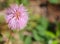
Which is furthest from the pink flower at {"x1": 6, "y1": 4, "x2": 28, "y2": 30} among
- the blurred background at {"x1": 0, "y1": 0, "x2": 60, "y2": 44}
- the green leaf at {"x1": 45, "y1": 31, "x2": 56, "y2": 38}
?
the green leaf at {"x1": 45, "y1": 31, "x2": 56, "y2": 38}

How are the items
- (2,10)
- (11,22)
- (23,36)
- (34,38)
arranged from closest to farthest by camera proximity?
(11,22)
(23,36)
(34,38)
(2,10)

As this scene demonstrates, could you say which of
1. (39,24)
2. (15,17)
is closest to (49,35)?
(39,24)

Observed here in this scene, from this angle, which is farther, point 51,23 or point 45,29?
point 51,23

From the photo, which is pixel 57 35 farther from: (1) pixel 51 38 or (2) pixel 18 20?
(2) pixel 18 20

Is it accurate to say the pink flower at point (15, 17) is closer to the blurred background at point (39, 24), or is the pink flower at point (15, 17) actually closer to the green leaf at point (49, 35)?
the blurred background at point (39, 24)

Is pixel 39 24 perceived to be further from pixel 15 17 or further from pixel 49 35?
pixel 15 17

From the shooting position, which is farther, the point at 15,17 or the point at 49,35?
the point at 49,35

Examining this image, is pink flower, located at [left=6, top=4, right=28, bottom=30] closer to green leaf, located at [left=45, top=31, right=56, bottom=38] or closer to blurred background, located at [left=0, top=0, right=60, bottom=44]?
blurred background, located at [left=0, top=0, right=60, bottom=44]

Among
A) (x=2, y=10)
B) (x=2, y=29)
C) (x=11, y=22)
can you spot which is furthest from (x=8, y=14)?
(x=2, y=10)

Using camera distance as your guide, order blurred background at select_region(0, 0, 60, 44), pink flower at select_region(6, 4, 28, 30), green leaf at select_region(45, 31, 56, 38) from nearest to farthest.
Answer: pink flower at select_region(6, 4, 28, 30)
blurred background at select_region(0, 0, 60, 44)
green leaf at select_region(45, 31, 56, 38)
